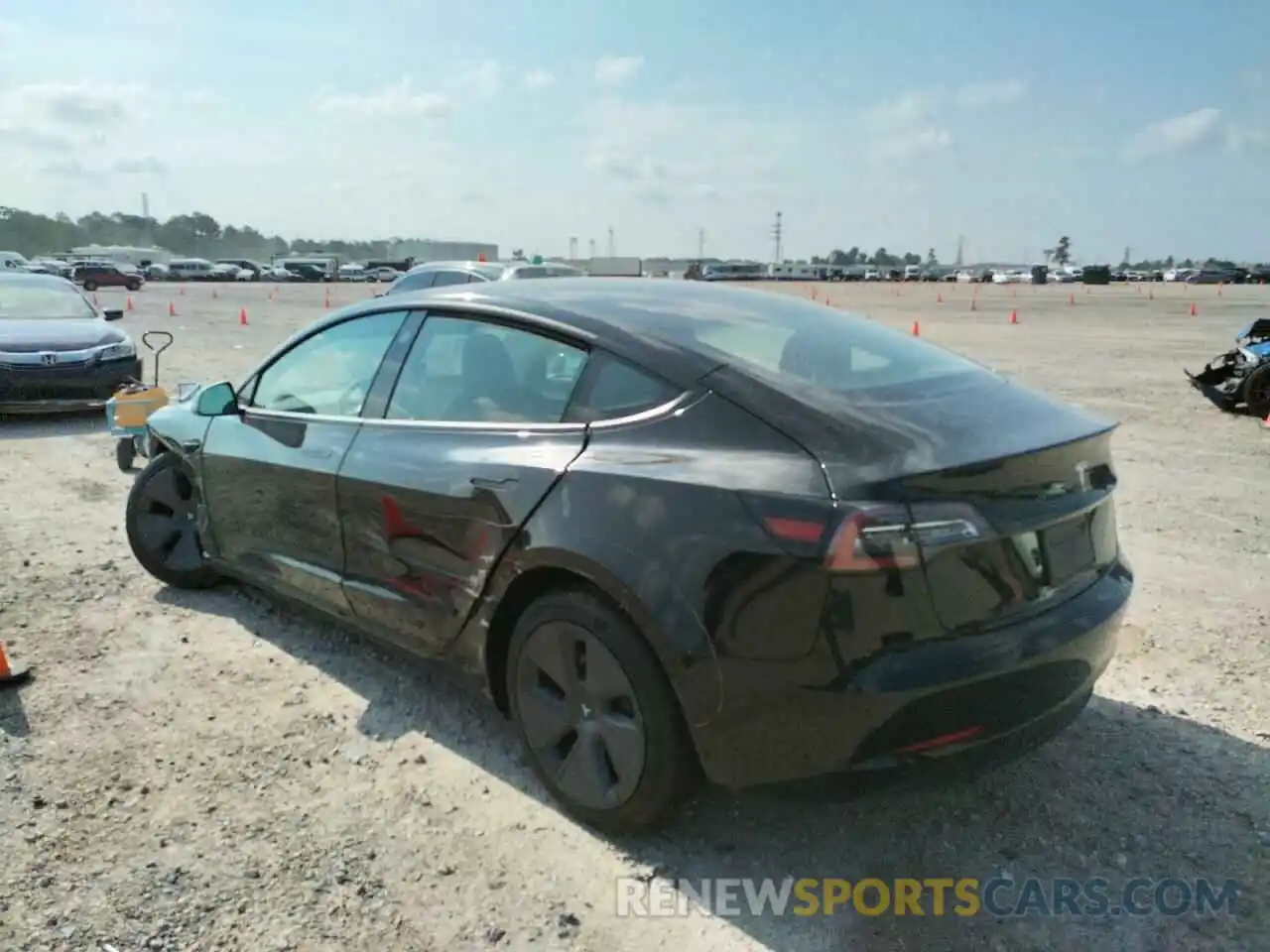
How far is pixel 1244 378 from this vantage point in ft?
33.2

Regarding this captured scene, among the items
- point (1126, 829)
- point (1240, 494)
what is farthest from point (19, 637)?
point (1240, 494)

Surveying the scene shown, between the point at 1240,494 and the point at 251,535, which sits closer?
the point at 251,535

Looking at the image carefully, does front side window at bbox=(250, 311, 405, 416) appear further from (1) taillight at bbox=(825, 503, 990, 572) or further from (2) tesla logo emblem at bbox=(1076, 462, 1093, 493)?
(2) tesla logo emblem at bbox=(1076, 462, 1093, 493)

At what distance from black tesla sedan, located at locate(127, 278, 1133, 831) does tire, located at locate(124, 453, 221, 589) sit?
142 cm

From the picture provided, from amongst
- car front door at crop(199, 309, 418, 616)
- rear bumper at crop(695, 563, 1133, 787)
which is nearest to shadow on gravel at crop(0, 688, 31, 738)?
car front door at crop(199, 309, 418, 616)

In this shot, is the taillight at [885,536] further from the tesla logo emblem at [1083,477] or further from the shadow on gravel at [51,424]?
the shadow on gravel at [51,424]

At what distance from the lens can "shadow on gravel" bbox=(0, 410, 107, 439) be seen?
364 inches

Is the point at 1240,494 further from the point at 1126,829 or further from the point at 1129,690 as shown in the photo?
the point at 1126,829

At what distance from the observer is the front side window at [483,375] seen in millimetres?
3111

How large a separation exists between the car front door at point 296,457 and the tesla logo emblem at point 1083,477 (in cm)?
230

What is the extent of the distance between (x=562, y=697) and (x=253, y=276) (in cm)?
8520

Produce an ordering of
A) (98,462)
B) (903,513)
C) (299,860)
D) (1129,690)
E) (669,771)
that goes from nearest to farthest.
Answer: (903,513) < (669,771) < (299,860) < (1129,690) < (98,462)

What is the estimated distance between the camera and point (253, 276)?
265 ft

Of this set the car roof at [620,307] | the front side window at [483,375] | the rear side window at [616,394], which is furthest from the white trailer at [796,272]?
the rear side window at [616,394]
